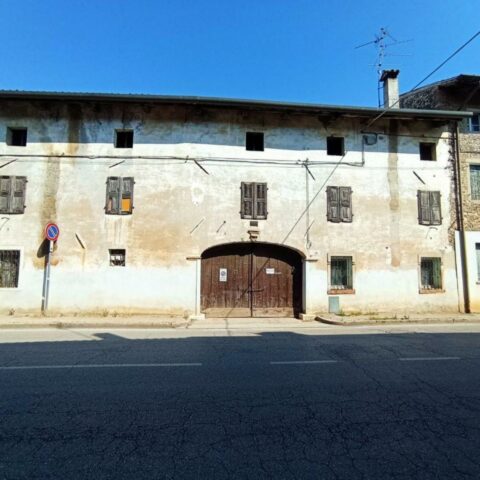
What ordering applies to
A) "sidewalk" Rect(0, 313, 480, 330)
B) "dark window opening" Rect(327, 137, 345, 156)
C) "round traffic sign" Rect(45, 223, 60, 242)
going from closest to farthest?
1. "sidewalk" Rect(0, 313, 480, 330)
2. "round traffic sign" Rect(45, 223, 60, 242)
3. "dark window opening" Rect(327, 137, 345, 156)

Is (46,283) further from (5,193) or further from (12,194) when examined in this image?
(5,193)

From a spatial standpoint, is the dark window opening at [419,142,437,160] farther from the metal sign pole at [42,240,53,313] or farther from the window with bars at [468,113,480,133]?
the metal sign pole at [42,240,53,313]

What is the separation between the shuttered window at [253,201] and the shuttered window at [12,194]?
25.5ft

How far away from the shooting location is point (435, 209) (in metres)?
14.2

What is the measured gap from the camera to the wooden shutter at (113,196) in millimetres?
12898

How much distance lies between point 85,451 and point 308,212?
11.6 meters

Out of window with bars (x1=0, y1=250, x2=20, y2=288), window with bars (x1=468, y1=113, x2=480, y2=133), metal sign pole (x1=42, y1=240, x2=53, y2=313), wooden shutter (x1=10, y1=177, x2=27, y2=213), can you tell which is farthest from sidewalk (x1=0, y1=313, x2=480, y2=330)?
window with bars (x1=468, y1=113, x2=480, y2=133)

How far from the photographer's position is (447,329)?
33.9 ft

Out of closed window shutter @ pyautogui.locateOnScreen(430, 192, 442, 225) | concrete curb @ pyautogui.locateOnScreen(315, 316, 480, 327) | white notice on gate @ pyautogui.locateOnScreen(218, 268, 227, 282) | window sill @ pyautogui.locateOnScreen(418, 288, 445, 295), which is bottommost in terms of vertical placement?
concrete curb @ pyautogui.locateOnScreen(315, 316, 480, 327)

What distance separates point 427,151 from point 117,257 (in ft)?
42.3

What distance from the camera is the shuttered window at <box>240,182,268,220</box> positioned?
521 inches

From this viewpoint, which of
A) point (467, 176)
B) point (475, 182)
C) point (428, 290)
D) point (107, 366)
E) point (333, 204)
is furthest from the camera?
point (475, 182)

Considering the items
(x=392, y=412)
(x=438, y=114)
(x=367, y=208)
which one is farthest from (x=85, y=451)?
(x=438, y=114)

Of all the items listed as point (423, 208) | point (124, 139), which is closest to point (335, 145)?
point (423, 208)
